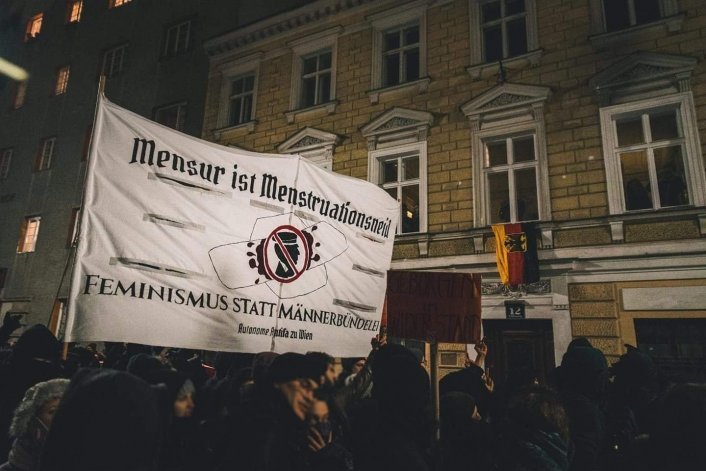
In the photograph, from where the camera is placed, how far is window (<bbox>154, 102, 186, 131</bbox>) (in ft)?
47.5

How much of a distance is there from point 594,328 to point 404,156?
5.09m

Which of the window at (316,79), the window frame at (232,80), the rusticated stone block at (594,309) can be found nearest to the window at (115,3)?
the window frame at (232,80)

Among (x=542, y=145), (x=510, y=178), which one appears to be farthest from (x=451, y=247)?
(x=542, y=145)

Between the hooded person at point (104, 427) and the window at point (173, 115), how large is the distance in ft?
46.7

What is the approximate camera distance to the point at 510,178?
8.91 m

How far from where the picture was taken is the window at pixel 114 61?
1706 cm

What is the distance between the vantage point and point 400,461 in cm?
192

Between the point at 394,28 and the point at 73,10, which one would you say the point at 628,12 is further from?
the point at 73,10

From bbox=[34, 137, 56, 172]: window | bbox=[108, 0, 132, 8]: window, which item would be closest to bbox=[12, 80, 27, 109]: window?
bbox=[34, 137, 56, 172]: window

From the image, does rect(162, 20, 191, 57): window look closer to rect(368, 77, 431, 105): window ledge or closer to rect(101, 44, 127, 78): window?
rect(101, 44, 127, 78): window

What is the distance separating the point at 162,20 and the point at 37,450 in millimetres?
17687

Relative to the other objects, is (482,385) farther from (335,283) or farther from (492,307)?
(492,307)

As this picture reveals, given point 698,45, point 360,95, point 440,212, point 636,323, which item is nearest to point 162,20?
point 360,95

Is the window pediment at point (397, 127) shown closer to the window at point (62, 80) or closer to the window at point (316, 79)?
the window at point (316, 79)
